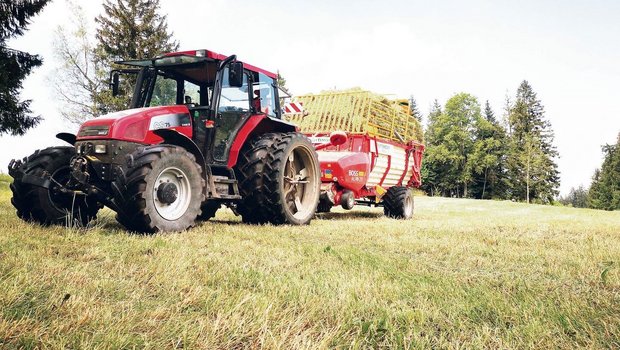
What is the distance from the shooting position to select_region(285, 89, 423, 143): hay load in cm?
984

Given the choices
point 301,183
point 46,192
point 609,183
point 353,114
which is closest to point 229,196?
point 301,183

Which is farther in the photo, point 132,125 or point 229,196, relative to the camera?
point 229,196

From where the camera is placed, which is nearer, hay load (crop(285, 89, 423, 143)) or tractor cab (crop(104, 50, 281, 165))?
tractor cab (crop(104, 50, 281, 165))

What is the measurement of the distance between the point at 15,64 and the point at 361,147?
11640 millimetres

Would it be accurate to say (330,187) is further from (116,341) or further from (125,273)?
(116,341)

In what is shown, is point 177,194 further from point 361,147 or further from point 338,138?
point 361,147

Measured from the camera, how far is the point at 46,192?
5.10m

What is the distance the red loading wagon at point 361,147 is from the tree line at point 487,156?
1574 inches

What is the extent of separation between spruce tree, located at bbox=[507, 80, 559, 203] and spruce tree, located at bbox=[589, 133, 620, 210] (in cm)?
868

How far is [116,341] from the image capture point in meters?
1.52

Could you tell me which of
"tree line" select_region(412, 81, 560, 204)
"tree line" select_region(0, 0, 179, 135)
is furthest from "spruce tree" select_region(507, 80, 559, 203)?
"tree line" select_region(0, 0, 179, 135)

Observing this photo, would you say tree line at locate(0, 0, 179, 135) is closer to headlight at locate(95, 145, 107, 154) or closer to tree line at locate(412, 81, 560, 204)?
headlight at locate(95, 145, 107, 154)

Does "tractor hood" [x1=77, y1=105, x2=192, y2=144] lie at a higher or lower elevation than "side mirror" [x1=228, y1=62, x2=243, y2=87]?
lower

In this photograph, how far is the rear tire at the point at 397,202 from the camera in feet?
32.6
